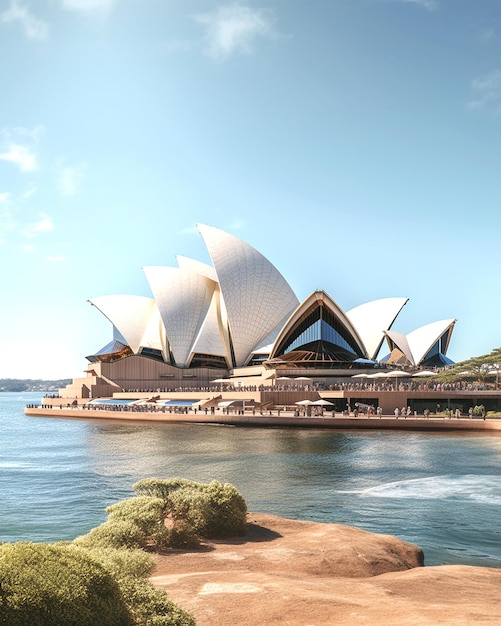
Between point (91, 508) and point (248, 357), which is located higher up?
point (248, 357)

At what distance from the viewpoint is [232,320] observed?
6581cm

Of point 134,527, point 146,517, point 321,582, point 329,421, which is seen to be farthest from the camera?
point 329,421

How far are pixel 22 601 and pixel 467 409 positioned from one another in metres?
43.2

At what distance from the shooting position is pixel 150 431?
40719 millimetres

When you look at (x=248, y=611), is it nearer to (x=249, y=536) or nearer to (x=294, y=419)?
(x=249, y=536)

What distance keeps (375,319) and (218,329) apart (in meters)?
17.5

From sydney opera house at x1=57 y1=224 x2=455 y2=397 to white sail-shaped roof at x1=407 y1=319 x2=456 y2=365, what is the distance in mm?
129

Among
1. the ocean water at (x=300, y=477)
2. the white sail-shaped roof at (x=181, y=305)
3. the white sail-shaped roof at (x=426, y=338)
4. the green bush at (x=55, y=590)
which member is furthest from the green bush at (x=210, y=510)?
the white sail-shaped roof at (x=426, y=338)

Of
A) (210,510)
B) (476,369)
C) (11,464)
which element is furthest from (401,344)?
(210,510)

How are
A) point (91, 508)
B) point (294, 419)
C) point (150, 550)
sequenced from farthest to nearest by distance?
point (294, 419) → point (91, 508) → point (150, 550)

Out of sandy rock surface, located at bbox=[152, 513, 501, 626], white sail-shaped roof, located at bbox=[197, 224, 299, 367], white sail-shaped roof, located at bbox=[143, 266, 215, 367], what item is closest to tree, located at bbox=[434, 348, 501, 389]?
white sail-shaped roof, located at bbox=[197, 224, 299, 367]

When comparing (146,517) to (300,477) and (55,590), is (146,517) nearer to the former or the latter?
(55,590)

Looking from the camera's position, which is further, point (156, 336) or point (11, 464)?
point (156, 336)

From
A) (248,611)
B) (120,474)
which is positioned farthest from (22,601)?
(120,474)
